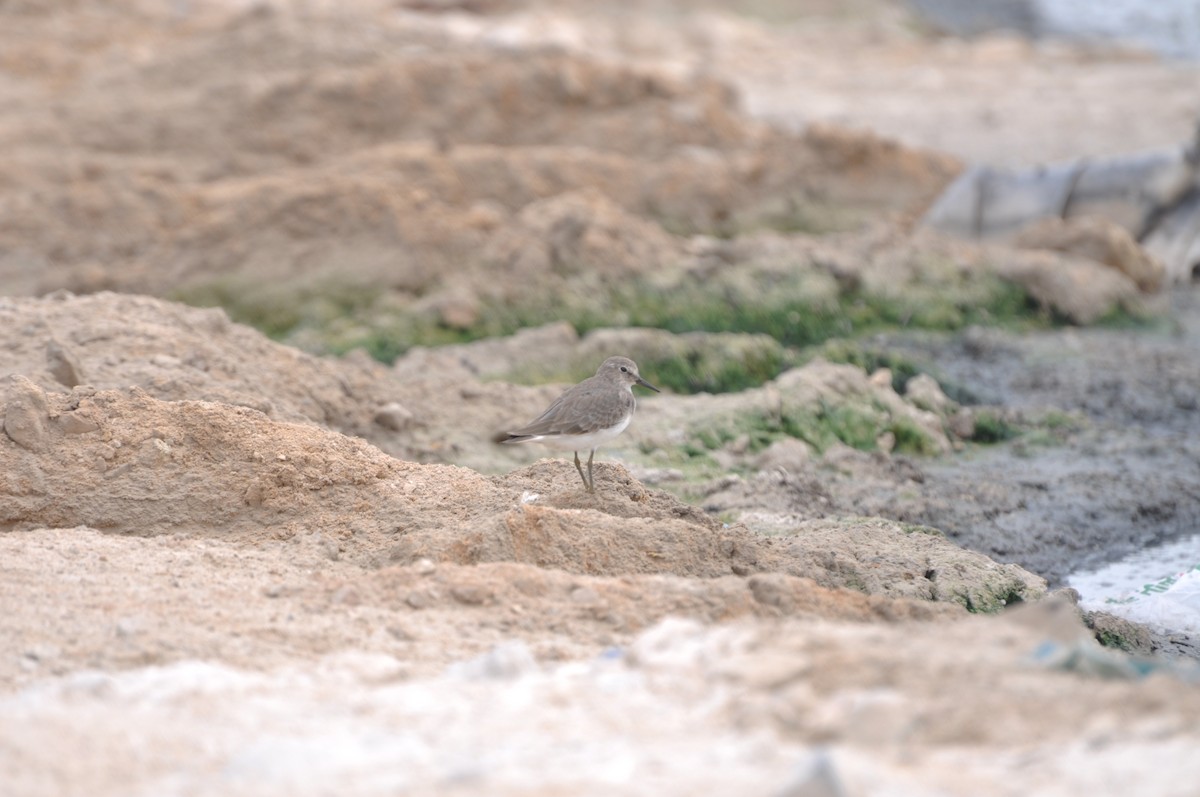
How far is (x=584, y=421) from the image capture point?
6055mm

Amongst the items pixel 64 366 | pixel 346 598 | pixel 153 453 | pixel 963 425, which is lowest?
pixel 963 425

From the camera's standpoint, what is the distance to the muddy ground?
365 centimetres

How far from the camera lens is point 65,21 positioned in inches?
736

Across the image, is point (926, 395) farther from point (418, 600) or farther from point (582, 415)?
point (418, 600)

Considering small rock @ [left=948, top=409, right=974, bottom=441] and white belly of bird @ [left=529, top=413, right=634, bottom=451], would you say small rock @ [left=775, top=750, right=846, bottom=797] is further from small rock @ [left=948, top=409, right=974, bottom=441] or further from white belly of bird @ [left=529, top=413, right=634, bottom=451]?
small rock @ [left=948, top=409, right=974, bottom=441]

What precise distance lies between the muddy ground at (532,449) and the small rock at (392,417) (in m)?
0.06

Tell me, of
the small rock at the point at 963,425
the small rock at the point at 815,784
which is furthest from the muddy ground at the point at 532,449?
the small rock at the point at 963,425

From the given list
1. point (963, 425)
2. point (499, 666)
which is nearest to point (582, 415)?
point (499, 666)

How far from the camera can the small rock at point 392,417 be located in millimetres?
8055

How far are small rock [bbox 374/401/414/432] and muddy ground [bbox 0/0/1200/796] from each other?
6cm

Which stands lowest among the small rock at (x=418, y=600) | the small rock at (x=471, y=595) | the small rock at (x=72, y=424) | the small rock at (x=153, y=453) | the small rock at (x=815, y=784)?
the small rock at (x=153, y=453)

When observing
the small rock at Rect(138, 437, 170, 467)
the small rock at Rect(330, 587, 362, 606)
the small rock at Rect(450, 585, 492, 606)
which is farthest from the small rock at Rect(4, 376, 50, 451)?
the small rock at Rect(450, 585, 492, 606)

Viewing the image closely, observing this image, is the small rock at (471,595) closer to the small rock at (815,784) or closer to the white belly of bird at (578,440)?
the white belly of bird at (578,440)

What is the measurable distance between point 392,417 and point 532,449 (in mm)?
846
